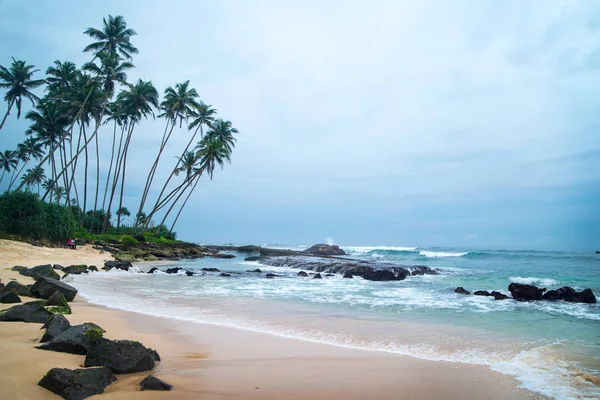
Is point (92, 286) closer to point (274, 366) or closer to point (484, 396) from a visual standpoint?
point (274, 366)

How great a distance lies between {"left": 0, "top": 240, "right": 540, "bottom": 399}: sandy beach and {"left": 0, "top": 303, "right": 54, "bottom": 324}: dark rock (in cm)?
18

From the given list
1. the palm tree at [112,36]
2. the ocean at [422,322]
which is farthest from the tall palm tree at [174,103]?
the ocean at [422,322]

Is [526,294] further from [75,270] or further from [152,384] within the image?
[75,270]

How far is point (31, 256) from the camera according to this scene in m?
19.4

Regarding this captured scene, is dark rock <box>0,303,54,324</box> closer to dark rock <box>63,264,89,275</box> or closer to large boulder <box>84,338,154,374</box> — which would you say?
large boulder <box>84,338,154,374</box>

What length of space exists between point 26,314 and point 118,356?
2724 millimetres

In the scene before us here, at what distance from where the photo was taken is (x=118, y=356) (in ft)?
12.6

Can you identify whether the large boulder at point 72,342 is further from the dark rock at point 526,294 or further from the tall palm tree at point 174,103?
the tall palm tree at point 174,103

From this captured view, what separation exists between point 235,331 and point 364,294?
7.85m

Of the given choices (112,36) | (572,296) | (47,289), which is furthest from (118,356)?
(112,36)

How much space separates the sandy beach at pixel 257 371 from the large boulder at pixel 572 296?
11.4m

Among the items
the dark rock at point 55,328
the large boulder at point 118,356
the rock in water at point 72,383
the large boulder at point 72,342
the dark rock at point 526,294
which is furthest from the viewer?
the dark rock at point 526,294

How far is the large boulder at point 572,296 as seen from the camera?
13.1 metres

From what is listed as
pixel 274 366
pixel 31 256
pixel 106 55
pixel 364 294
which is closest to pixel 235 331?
pixel 274 366
